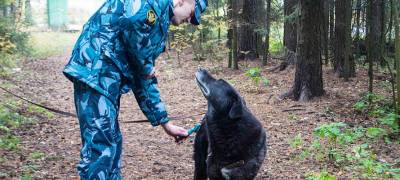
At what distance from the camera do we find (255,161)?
411cm

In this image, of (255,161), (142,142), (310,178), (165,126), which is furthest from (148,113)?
(142,142)

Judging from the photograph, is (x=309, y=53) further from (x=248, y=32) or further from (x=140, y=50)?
(x=140, y=50)

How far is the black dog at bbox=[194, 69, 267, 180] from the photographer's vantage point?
157 inches

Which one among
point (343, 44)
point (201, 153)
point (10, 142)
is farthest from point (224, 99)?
point (343, 44)

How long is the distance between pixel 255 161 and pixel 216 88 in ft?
2.66

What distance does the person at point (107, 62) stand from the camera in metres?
2.46

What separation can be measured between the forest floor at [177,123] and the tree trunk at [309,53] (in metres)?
0.28

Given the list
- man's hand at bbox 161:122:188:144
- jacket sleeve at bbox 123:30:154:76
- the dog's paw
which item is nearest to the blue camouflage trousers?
jacket sleeve at bbox 123:30:154:76

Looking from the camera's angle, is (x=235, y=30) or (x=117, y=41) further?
(x=235, y=30)

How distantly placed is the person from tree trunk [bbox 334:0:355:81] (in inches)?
333

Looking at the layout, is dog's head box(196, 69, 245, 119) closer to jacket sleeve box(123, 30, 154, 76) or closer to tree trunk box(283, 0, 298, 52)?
jacket sleeve box(123, 30, 154, 76)

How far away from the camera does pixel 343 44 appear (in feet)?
35.8

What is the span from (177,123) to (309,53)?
10.0ft

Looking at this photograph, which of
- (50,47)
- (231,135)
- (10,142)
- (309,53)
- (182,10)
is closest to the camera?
(182,10)
